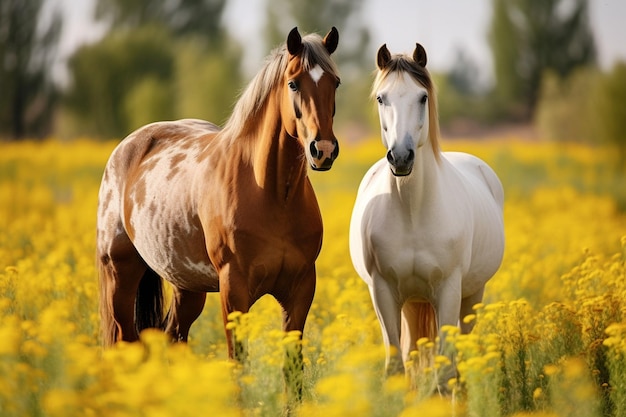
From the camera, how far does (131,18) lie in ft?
154

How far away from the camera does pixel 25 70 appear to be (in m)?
37.7

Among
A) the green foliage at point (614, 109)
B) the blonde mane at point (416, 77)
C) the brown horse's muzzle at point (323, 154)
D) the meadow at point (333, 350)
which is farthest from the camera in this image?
the green foliage at point (614, 109)

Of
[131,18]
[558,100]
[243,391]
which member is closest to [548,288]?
[243,391]

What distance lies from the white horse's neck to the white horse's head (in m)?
0.08

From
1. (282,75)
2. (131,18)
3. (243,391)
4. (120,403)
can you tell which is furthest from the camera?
(131,18)

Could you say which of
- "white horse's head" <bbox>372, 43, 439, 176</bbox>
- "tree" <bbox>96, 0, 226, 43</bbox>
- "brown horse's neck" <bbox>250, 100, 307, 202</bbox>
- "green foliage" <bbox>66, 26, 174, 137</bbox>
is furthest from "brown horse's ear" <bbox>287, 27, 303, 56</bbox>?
"tree" <bbox>96, 0, 226, 43</bbox>

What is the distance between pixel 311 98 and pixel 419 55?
2.90 ft

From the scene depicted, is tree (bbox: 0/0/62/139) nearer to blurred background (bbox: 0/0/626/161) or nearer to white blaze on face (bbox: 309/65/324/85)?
blurred background (bbox: 0/0/626/161)

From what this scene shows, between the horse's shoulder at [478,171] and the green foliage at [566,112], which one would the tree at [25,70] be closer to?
the green foliage at [566,112]

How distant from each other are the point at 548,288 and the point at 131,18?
139ft

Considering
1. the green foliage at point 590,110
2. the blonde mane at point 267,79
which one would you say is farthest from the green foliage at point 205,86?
the blonde mane at point 267,79

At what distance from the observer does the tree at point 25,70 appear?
37.3 meters

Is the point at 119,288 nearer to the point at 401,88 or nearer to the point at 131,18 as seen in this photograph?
the point at 401,88

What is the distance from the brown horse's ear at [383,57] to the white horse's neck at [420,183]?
1.73 ft
